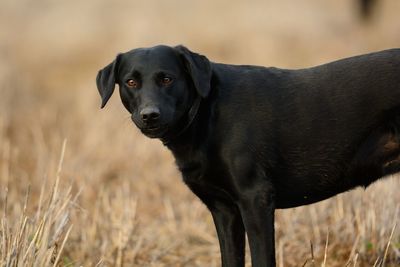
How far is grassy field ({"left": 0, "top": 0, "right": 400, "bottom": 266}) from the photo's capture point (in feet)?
18.0

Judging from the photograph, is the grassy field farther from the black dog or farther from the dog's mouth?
the dog's mouth

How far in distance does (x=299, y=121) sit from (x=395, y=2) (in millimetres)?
23810

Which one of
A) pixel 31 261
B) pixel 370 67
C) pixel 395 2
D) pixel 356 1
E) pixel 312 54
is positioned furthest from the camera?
pixel 395 2

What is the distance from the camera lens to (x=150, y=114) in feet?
13.6

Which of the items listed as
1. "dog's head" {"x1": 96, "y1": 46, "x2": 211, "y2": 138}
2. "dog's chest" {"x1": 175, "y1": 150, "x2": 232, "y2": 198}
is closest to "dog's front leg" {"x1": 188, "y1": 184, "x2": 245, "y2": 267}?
"dog's chest" {"x1": 175, "y1": 150, "x2": 232, "y2": 198}

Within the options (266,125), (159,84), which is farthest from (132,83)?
(266,125)

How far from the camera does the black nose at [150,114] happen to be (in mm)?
4152

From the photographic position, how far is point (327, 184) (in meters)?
4.48

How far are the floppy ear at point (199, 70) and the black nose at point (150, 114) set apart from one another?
27cm

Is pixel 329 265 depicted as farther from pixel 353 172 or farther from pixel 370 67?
pixel 370 67

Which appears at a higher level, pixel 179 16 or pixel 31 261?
pixel 179 16

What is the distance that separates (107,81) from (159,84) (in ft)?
1.24

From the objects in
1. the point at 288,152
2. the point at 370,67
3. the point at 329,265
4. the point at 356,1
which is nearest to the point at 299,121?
the point at 288,152

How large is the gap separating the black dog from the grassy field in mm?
408
